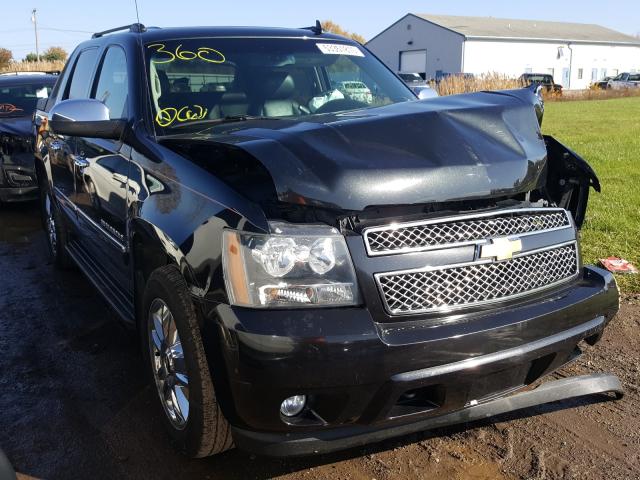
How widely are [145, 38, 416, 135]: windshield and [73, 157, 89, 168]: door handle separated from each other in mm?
889

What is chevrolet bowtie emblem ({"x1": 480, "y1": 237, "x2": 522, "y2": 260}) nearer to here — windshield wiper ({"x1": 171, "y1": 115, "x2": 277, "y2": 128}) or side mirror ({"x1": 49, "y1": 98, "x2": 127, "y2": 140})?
windshield wiper ({"x1": 171, "y1": 115, "x2": 277, "y2": 128})

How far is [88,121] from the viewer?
10.9 feet

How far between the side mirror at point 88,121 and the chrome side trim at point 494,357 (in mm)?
2022

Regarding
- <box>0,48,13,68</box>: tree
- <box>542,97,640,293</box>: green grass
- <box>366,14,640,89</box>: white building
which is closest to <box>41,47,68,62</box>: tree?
<box>0,48,13,68</box>: tree

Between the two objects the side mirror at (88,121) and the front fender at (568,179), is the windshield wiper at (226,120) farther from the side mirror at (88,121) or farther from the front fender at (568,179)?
the front fender at (568,179)

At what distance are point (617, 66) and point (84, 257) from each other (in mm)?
76488

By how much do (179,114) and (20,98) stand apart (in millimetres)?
6850

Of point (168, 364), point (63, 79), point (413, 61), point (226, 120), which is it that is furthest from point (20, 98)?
point (413, 61)

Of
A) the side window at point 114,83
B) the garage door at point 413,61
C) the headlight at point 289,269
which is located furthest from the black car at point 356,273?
the garage door at point 413,61

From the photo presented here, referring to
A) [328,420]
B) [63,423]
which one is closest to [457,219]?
[328,420]

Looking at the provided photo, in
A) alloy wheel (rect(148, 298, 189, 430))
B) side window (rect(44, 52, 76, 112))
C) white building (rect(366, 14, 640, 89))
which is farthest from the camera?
white building (rect(366, 14, 640, 89))

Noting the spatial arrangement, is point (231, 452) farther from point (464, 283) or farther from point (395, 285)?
point (464, 283)

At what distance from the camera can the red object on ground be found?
5125 mm

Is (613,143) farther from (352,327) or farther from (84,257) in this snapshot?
(352,327)
